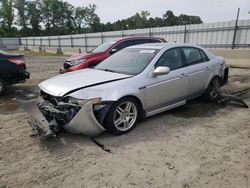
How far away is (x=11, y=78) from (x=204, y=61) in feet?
18.6

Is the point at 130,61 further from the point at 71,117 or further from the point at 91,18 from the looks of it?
the point at 91,18

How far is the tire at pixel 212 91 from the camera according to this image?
5.44 metres

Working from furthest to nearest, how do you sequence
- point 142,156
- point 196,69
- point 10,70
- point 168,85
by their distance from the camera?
point 10,70 < point 196,69 < point 168,85 < point 142,156

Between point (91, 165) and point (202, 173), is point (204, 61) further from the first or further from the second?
point (91, 165)

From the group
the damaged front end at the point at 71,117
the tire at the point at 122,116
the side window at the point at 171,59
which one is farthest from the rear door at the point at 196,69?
the damaged front end at the point at 71,117

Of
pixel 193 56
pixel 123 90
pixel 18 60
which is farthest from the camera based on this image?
pixel 18 60

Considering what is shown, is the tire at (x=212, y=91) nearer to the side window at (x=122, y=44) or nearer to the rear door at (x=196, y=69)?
the rear door at (x=196, y=69)

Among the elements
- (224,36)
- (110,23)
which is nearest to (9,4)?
(110,23)

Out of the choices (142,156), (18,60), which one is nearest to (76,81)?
(142,156)

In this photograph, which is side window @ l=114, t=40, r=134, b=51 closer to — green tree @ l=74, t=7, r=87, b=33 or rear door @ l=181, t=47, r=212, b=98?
rear door @ l=181, t=47, r=212, b=98

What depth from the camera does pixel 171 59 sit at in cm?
457

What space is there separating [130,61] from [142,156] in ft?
6.96

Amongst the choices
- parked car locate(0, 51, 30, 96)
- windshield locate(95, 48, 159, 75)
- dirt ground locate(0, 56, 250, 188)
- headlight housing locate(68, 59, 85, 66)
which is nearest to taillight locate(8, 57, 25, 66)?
parked car locate(0, 51, 30, 96)

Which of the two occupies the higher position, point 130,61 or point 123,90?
point 130,61
